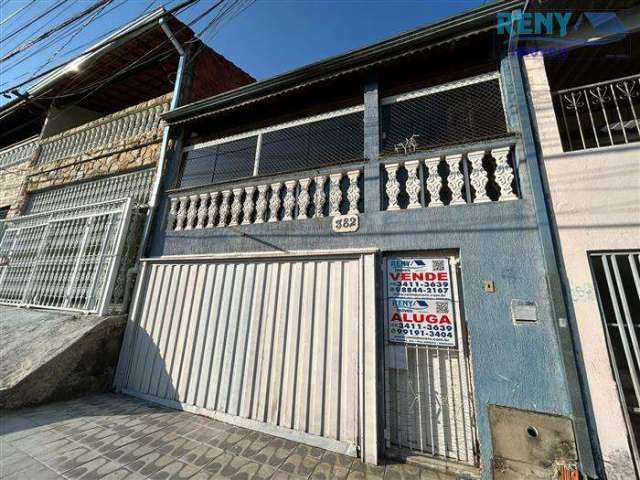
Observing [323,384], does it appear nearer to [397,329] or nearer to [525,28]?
[397,329]

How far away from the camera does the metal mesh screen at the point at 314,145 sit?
4.17m

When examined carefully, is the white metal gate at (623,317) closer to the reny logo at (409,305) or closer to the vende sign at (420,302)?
the vende sign at (420,302)

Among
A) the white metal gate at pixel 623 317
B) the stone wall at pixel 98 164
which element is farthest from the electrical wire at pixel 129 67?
the white metal gate at pixel 623 317

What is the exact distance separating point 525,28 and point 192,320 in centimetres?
618

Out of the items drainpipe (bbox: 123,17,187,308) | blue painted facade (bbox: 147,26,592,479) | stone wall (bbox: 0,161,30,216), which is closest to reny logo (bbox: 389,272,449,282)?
blue painted facade (bbox: 147,26,592,479)

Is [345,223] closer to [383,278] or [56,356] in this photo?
[383,278]

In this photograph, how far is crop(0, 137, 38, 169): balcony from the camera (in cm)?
915

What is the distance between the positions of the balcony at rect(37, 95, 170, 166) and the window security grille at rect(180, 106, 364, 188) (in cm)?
190

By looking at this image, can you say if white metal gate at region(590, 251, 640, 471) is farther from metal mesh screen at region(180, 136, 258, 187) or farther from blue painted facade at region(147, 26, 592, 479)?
metal mesh screen at region(180, 136, 258, 187)

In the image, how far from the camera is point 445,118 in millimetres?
3732

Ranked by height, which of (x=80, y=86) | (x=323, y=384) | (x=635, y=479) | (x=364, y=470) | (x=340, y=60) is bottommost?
(x=364, y=470)

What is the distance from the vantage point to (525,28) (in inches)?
130

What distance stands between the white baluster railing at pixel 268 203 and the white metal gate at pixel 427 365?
1316 millimetres

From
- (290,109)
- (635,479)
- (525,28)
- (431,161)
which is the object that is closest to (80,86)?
(290,109)
